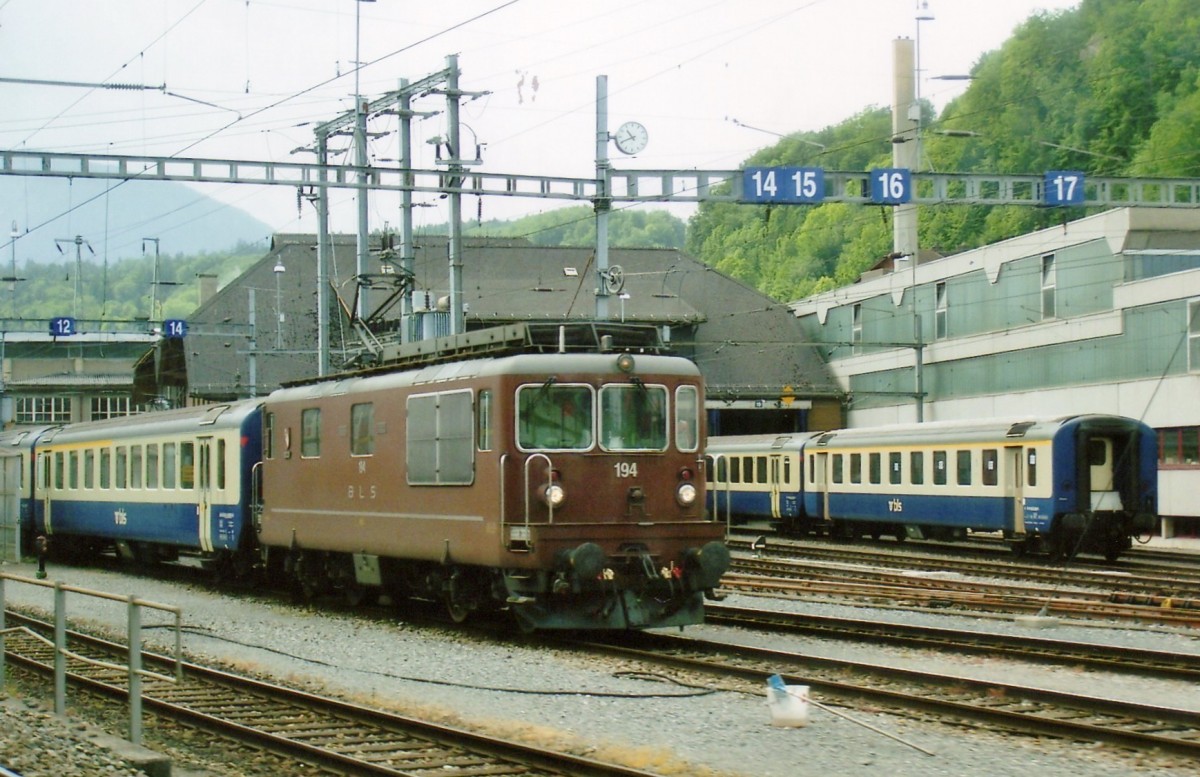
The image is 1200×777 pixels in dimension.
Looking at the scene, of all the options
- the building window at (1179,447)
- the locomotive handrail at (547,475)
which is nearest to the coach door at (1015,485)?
the building window at (1179,447)

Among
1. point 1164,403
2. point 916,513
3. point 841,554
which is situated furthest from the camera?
point 1164,403

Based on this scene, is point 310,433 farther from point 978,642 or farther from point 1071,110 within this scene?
point 1071,110

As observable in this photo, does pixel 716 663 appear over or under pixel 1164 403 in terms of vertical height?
under

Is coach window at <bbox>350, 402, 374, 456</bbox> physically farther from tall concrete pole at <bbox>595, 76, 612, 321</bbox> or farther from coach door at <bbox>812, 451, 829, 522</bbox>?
coach door at <bbox>812, 451, 829, 522</bbox>

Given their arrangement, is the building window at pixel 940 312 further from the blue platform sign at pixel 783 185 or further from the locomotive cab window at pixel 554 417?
the locomotive cab window at pixel 554 417

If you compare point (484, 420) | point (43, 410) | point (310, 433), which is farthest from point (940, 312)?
point (43, 410)

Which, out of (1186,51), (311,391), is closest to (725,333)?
(1186,51)

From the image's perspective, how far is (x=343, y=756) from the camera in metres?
10.2

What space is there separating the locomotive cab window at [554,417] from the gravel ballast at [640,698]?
2175 mm

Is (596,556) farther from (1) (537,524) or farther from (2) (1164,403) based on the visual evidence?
(2) (1164,403)

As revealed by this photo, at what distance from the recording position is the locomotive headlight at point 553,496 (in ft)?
51.8

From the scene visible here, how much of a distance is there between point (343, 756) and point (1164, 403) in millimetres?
34532

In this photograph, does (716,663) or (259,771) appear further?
(716,663)

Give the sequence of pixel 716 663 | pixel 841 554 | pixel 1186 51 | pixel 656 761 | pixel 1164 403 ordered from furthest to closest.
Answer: pixel 1186 51 < pixel 1164 403 < pixel 841 554 < pixel 716 663 < pixel 656 761
